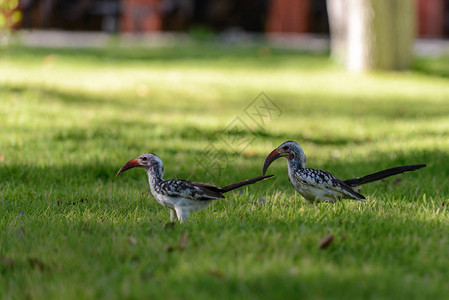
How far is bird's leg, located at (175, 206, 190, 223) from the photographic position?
4094 millimetres

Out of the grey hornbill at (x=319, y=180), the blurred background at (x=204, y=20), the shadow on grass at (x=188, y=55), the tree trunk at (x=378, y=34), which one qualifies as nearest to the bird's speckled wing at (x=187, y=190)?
the grey hornbill at (x=319, y=180)

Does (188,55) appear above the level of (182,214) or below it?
above

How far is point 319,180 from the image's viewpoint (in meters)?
4.32

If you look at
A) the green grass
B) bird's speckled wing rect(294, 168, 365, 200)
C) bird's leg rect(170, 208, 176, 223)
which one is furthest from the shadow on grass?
bird's leg rect(170, 208, 176, 223)

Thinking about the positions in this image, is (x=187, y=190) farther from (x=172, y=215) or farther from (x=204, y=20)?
→ (x=204, y=20)

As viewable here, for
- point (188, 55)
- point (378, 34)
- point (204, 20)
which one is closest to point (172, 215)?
point (378, 34)

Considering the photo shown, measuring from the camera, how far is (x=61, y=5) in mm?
24859

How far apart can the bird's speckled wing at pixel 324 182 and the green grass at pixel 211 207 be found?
0.12 m

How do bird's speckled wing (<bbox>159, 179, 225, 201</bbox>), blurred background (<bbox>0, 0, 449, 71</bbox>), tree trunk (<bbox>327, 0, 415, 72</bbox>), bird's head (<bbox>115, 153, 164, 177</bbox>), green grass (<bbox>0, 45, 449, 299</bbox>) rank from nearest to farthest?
green grass (<bbox>0, 45, 449, 299</bbox>) < bird's speckled wing (<bbox>159, 179, 225, 201</bbox>) < bird's head (<bbox>115, 153, 164, 177</bbox>) < tree trunk (<bbox>327, 0, 415, 72</bbox>) < blurred background (<bbox>0, 0, 449, 71</bbox>)

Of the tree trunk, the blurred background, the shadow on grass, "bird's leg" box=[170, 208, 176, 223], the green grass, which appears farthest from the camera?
the blurred background

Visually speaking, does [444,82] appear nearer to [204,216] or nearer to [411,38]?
[411,38]

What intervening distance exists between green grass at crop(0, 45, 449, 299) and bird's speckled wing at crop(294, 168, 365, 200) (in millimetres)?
122

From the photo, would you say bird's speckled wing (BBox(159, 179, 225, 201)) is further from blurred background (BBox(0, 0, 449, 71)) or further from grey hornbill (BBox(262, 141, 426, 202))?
blurred background (BBox(0, 0, 449, 71))

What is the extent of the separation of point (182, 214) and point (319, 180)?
3.39 ft
